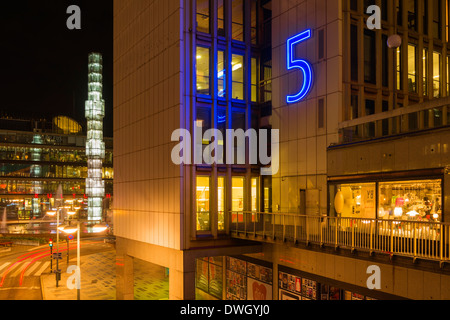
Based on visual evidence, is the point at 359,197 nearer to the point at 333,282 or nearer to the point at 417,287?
the point at 333,282

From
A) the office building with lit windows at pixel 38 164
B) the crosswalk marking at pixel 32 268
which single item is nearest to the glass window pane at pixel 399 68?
the crosswalk marking at pixel 32 268

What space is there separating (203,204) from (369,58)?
11.2 meters

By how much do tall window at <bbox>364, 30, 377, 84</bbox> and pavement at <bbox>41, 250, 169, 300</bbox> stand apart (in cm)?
2008

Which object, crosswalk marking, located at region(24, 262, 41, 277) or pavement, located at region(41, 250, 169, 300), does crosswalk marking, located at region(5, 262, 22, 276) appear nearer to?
crosswalk marking, located at region(24, 262, 41, 277)

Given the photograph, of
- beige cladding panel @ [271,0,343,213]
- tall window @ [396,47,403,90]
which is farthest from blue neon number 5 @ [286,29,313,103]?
tall window @ [396,47,403,90]

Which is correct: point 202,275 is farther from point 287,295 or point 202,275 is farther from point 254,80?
point 254,80

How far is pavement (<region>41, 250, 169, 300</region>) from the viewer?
3055 centimetres

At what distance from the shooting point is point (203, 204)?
71.4ft

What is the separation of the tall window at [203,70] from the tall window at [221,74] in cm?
76

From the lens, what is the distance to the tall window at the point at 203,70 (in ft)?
73.2

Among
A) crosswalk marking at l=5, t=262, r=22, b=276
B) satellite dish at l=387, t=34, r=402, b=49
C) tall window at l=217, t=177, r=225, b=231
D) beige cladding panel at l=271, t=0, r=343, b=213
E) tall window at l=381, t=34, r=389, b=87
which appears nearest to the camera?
beige cladding panel at l=271, t=0, r=343, b=213

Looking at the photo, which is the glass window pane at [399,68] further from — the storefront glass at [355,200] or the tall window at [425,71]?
the storefront glass at [355,200]

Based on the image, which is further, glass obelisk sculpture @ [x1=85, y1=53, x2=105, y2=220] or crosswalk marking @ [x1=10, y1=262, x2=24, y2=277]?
glass obelisk sculpture @ [x1=85, y1=53, x2=105, y2=220]

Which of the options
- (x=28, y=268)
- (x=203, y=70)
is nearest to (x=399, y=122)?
(x=203, y=70)
